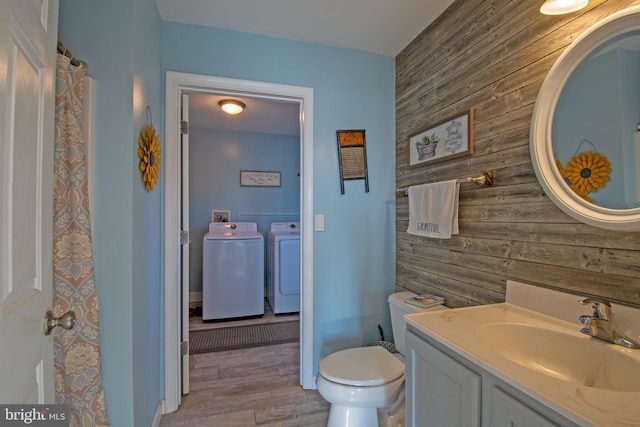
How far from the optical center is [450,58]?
154 centimetres

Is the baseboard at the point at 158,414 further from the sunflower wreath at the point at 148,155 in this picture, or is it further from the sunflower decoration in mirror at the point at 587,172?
the sunflower decoration in mirror at the point at 587,172

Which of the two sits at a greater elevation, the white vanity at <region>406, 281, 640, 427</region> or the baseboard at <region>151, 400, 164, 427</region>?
the white vanity at <region>406, 281, 640, 427</region>

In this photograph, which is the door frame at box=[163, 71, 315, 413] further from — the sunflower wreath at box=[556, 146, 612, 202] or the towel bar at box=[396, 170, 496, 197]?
the sunflower wreath at box=[556, 146, 612, 202]

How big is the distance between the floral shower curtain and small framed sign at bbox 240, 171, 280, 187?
2875 millimetres

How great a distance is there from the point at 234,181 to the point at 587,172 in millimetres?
3630

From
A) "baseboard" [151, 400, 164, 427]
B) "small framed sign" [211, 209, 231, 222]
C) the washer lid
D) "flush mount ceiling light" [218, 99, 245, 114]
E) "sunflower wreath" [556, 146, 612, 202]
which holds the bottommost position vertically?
"baseboard" [151, 400, 164, 427]

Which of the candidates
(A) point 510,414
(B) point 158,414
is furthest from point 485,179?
(B) point 158,414

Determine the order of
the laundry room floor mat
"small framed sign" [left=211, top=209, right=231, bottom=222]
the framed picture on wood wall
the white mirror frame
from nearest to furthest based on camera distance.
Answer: the white mirror frame < the framed picture on wood wall < the laundry room floor mat < "small framed sign" [left=211, top=209, right=231, bottom=222]

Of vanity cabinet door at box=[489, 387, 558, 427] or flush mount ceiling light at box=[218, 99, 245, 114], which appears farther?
flush mount ceiling light at box=[218, 99, 245, 114]

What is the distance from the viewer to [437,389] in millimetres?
899

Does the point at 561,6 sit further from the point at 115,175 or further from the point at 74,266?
the point at 74,266

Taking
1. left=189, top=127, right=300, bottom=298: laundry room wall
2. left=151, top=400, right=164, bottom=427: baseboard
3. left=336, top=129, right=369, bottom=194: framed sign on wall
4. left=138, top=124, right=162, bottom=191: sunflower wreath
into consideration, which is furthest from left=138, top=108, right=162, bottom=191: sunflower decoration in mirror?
left=189, top=127, right=300, bottom=298: laundry room wall

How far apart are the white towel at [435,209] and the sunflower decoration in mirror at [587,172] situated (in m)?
0.46

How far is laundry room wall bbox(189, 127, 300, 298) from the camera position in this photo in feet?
12.3
